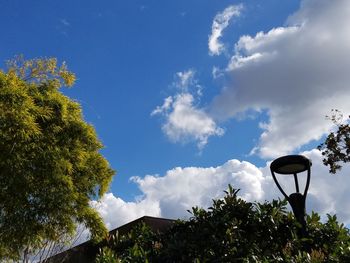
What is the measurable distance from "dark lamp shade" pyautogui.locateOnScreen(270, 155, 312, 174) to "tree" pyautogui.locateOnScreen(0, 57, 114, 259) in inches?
327

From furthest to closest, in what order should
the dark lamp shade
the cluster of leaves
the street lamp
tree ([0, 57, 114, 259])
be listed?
tree ([0, 57, 114, 259]) < the dark lamp shade < the street lamp < the cluster of leaves

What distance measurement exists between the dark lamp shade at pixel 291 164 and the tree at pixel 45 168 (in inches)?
327

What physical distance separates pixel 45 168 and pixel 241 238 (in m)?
10.7

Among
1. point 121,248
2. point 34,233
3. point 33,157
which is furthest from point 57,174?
point 121,248

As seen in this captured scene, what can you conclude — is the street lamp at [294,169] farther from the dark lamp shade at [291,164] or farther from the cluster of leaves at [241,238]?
the cluster of leaves at [241,238]

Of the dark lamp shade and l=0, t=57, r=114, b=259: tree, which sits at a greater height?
l=0, t=57, r=114, b=259: tree

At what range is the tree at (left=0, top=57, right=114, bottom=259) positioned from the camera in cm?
1402

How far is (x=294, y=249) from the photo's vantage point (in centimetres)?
528

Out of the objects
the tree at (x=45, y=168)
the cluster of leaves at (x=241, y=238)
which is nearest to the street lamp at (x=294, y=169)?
the cluster of leaves at (x=241, y=238)

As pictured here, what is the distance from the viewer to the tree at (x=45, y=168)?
1402cm

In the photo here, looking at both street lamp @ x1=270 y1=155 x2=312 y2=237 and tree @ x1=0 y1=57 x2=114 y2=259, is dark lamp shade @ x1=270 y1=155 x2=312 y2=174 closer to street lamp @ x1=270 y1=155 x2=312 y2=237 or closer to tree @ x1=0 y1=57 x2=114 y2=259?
street lamp @ x1=270 y1=155 x2=312 y2=237

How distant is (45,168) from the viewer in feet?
48.6

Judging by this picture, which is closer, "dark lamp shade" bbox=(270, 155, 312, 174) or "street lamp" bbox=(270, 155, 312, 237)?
"street lamp" bbox=(270, 155, 312, 237)

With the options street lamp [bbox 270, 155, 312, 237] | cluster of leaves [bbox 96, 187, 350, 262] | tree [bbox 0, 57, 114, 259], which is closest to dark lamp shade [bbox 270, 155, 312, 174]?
street lamp [bbox 270, 155, 312, 237]
